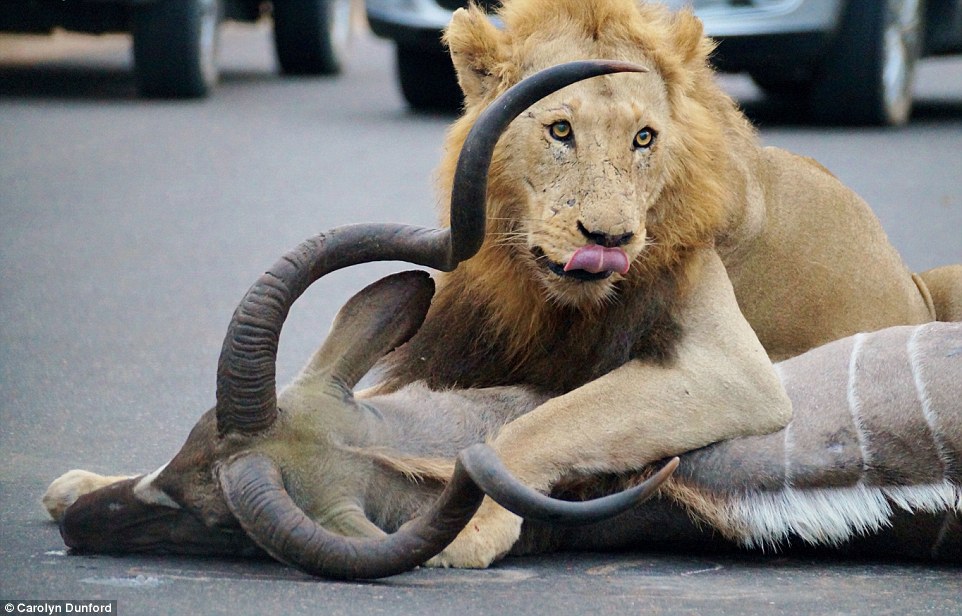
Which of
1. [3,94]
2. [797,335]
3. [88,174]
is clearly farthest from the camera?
[3,94]

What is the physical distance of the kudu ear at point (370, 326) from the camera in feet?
13.3

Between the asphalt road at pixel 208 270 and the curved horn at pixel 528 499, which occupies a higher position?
the curved horn at pixel 528 499

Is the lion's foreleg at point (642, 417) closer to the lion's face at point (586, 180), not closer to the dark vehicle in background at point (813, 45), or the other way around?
the lion's face at point (586, 180)

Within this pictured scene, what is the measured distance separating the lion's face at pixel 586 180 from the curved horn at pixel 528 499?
824 mm

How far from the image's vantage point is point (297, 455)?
3.86 meters

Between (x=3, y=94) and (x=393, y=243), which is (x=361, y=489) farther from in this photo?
(x=3, y=94)

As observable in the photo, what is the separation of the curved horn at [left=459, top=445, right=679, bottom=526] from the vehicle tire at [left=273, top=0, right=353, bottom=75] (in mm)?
12624

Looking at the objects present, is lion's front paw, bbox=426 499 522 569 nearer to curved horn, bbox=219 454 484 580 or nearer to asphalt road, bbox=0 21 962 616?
asphalt road, bbox=0 21 962 616

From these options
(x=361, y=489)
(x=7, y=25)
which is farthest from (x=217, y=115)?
(x=361, y=489)

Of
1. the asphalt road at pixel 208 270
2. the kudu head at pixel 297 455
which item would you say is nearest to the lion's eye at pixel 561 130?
the kudu head at pixel 297 455

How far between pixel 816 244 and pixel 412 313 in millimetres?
1697

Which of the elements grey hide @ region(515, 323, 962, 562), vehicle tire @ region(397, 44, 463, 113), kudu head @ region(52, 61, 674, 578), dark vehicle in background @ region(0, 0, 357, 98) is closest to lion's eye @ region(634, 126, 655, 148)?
kudu head @ region(52, 61, 674, 578)

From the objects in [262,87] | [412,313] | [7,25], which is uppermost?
[412,313]

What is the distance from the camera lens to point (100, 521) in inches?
151
